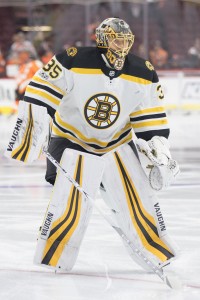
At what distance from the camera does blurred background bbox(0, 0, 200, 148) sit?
16.7m

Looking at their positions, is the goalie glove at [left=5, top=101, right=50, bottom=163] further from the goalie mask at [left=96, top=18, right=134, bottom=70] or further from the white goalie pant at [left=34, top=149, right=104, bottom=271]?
the goalie mask at [left=96, top=18, right=134, bottom=70]

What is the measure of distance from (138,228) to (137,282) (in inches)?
12.3

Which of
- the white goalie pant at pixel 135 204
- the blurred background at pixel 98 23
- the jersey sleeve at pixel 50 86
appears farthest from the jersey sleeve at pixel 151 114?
the blurred background at pixel 98 23

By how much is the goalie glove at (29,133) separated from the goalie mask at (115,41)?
384 millimetres

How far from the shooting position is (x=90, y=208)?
4523mm

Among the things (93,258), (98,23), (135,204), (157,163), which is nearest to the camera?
(157,163)

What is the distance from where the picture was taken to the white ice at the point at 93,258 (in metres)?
4.07

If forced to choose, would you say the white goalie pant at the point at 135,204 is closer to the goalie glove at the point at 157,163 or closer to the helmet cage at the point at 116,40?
the goalie glove at the point at 157,163

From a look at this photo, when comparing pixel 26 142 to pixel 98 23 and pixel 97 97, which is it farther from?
pixel 98 23

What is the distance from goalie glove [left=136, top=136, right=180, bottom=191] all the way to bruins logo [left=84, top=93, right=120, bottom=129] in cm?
18

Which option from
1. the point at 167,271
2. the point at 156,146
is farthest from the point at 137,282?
the point at 156,146

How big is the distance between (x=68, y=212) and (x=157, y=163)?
467mm

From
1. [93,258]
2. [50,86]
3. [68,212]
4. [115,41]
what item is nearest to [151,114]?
[115,41]

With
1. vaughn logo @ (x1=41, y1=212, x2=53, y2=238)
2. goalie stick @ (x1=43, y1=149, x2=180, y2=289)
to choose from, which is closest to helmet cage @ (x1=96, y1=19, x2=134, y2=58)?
goalie stick @ (x1=43, y1=149, x2=180, y2=289)
